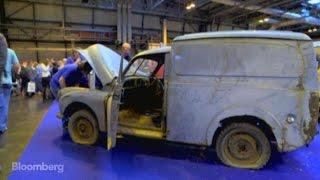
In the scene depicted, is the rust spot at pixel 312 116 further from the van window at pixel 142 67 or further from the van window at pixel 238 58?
the van window at pixel 142 67

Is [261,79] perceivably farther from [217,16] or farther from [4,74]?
[217,16]

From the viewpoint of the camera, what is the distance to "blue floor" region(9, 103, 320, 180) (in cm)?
401

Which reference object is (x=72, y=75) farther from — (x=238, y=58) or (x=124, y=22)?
(x=124, y=22)

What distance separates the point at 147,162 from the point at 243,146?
1356mm

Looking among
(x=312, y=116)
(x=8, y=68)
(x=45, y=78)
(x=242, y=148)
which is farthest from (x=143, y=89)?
(x=45, y=78)

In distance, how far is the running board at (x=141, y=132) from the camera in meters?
4.62

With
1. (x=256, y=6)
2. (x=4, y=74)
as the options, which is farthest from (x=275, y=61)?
(x=256, y=6)

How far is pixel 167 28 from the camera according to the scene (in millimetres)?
18453

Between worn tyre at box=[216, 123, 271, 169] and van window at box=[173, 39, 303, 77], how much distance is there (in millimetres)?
750

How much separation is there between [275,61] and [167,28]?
585 inches

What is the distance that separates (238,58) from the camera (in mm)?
4148

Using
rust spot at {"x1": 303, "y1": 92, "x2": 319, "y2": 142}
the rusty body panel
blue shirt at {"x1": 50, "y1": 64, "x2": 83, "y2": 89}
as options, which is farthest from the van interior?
rust spot at {"x1": 303, "y1": 92, "x2": 319, "y2": 142}

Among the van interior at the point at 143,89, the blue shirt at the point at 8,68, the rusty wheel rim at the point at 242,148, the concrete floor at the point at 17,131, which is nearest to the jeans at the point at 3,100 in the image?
the blue shirt at the point at 8,68

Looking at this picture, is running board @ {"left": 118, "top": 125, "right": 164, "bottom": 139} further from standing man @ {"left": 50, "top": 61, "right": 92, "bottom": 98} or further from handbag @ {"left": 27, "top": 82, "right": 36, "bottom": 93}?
handbag @ {"left": 27, "top": 82, "right": 36, "bottom": 93}
